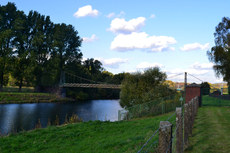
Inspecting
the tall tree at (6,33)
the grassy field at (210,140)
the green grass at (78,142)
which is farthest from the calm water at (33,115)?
the tall tree at (6,33)

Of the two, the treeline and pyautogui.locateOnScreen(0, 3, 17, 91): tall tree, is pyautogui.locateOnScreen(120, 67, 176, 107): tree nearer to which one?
the treeline

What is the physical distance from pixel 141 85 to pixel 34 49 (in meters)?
34.6

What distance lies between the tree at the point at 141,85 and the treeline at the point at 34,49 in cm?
2876

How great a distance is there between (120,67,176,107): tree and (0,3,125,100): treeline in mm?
28762

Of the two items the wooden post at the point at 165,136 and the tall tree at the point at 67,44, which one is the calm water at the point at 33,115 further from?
the tall tree at the point at 67,44

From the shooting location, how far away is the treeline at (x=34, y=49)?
45.2 meters

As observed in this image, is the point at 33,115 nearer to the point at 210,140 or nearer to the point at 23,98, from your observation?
the point at 23,98

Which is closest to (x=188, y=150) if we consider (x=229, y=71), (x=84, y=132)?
(x=84, y=132)

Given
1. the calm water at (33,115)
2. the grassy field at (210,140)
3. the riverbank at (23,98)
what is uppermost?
the grassy field at (210,140)

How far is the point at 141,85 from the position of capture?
23406 mm

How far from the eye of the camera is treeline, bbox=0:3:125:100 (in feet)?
148

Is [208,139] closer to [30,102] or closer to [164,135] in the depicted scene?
[164,135]

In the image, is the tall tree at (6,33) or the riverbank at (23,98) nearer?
the riverbank at (23,98)

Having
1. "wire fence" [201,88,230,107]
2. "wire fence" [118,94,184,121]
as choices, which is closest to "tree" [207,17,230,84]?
"wire fence" [201,88,230,107]
